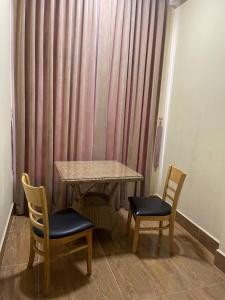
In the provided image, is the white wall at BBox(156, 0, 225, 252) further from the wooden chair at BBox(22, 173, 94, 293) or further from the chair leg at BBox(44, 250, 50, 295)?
the chair leg at BBox(44, 250, 50, 295)

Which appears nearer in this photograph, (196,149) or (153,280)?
(153,280)

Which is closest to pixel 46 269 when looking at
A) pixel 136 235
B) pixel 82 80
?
pixel 136 235

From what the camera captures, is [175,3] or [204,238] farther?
[175,3]

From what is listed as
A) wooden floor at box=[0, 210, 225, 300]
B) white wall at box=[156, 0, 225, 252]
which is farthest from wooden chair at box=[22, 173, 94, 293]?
white wall at box=[156, 0, 225, 252]

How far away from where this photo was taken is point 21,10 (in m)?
2.54

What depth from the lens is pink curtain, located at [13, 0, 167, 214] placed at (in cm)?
270

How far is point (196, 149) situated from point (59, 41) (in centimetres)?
192

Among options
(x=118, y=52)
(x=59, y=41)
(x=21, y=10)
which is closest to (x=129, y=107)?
(x=118, y=52)

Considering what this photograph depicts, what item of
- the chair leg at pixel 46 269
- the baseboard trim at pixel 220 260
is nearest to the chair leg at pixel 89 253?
the chair leg at pixel 46 269

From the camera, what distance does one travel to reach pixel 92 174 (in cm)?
237

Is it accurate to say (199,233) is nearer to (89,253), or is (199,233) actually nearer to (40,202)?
(89,253)

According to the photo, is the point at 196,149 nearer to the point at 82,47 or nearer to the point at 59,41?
the point at 82,47

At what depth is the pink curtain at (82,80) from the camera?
2.70 meters

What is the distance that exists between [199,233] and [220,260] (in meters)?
0.46
